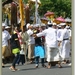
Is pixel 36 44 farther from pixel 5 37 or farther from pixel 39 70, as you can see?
pixel 5 37

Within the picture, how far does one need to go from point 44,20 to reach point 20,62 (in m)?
0.98

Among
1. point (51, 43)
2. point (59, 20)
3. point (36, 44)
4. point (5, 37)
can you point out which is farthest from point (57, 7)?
point (5, 37)

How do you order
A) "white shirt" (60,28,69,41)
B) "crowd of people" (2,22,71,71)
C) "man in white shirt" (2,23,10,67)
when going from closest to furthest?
"man in white shirt" (2,23,10,67) → "crowd of people" (2,22,71,71) → "white shirt" (60,28,69,41)

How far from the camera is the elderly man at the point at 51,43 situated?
10.2 meters

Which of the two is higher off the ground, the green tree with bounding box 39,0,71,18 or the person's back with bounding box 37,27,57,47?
the green tree with bounding box 39,0,71,18

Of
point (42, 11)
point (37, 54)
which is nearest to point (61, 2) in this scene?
point (42, 11)

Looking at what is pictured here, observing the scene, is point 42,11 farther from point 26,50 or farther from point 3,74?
point 3,74

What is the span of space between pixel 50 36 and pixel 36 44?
1.09 feet

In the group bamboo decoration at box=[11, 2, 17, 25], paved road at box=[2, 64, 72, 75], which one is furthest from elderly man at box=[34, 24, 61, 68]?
bamboo decoration at box=[11, 2, 17, 25]

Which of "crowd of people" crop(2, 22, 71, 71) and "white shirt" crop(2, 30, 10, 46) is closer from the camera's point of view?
"white shirt" crop(2, 30, 10, 46)

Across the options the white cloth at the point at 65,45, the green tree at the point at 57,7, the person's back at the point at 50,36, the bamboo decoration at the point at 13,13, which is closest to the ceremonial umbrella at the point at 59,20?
the green tree at the point at 57,7

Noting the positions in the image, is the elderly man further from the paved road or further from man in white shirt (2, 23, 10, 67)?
man in white shirt (2, 23, 10, 67)

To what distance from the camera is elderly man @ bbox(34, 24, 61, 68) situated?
10188 mm

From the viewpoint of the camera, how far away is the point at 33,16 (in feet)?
32.9
